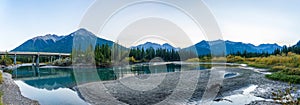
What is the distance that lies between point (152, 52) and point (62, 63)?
33.9m

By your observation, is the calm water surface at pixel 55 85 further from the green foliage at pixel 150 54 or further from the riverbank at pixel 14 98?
the green foliage at pixel 150 54

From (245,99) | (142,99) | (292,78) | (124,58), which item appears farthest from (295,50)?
(142,99)

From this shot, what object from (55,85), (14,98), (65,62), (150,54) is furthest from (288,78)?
(150,54)

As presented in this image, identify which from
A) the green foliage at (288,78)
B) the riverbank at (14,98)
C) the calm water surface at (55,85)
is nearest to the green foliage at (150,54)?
the calm water surface at (55,85)

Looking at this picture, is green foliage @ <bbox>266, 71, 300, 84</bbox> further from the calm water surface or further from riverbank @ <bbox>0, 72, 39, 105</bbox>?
riverbank @ <bbox>0, 72, 39, 105</bbox>

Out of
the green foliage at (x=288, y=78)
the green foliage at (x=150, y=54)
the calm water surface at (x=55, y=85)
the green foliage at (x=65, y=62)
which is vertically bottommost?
the calm water surface at (x=55, y=85)

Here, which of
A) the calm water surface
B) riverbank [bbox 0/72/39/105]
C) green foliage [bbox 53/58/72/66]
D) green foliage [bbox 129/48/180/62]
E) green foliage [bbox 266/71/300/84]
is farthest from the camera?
green foliage [bbox 129/48/180/62]

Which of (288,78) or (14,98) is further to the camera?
(288,78)

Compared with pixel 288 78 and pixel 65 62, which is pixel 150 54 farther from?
pixel 288 78

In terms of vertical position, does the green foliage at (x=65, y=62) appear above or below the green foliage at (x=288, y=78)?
above

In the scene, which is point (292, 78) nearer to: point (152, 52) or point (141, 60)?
point (141, 60)

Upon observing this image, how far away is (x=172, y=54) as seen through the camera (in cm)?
9238

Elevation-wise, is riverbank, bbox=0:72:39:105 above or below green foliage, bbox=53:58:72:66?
below

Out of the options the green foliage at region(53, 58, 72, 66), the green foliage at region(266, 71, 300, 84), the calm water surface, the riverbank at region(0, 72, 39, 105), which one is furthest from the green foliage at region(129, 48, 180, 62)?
the riverbank at region(0, 72, 39, 105)
